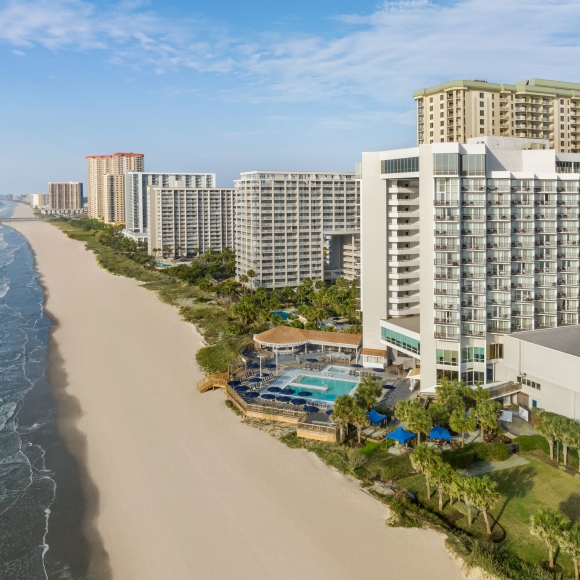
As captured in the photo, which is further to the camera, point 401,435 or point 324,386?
point 324,386

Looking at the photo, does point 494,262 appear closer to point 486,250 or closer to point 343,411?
point 486,250

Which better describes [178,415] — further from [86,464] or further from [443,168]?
[443,168]

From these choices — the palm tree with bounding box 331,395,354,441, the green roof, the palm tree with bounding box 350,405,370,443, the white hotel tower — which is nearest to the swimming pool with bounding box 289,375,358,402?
the white hotel tower

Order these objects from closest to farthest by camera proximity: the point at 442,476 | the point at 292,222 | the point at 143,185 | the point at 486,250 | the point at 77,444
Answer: the point at 442,476 → the point at 77,444 → the point at 486,250 → the point at 292,222 → the point at 143,185

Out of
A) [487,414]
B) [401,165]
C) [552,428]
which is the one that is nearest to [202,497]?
[487,414]

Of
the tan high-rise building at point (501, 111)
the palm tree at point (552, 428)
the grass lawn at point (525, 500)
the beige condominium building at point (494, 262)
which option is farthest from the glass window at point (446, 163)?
the tan high-rise building at point (501, 111)

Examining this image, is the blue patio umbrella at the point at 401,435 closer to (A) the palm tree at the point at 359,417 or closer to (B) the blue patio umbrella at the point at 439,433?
(B) the blue patio umbrella at the point at 439,433

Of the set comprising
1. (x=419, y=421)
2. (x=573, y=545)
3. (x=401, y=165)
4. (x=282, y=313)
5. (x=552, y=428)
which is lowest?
(x=573, y=545)
